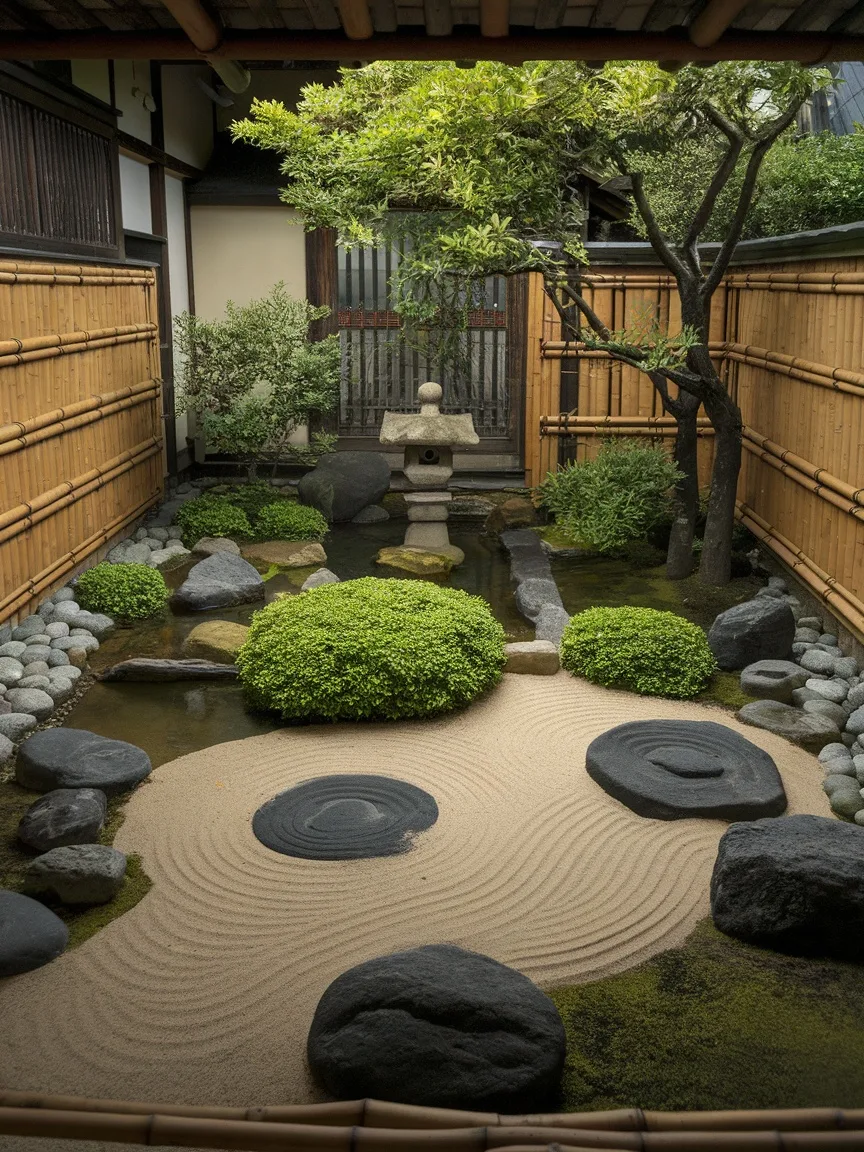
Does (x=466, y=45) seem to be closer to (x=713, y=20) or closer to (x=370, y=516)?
(x=713, y=20)

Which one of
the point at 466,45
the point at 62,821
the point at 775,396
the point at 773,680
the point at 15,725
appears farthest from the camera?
the point at 775,396

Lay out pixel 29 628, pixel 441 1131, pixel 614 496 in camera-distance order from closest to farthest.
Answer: pixel 441 1131 < pixel 29 628 < pixel 614 496

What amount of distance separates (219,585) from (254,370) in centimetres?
408

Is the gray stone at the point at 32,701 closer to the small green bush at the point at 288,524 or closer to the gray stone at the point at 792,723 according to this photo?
the gray stone at the point at 792,723

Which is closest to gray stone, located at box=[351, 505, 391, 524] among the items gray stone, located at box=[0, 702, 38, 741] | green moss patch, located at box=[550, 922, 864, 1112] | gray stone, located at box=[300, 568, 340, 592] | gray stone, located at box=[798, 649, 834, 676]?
gray stone, located at box=[300, 568, 340, 592]

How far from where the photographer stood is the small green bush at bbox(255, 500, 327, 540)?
42.5 ft

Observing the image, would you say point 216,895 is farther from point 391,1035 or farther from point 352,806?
point 391,1035

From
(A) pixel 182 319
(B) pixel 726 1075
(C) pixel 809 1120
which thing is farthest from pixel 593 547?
(C) pixel 809 1120

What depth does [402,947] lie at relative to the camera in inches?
195

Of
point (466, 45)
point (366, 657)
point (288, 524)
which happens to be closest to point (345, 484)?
point (288, 524)

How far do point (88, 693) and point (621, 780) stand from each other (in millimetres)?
3972

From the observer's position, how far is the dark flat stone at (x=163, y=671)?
8492 mm

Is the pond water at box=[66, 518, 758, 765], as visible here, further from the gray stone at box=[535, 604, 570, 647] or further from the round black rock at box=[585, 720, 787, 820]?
the round black rock at box=[585, 720, 787, 820]

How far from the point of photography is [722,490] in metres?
10.7
